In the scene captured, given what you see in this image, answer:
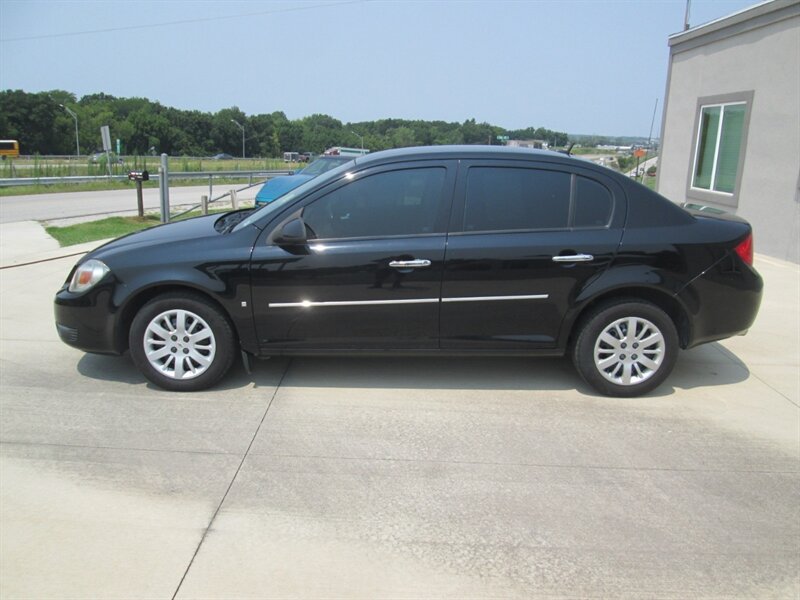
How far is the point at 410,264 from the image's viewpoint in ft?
15.5

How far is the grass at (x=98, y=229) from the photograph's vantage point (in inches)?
486

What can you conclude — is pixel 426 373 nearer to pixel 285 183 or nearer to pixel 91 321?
pixel 91 321

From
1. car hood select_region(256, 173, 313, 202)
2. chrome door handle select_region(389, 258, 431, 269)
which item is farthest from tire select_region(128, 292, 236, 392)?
car hood select_region(256, 173, 313, 202)

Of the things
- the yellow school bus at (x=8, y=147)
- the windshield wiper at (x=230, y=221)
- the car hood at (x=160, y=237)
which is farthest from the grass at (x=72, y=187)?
the yellow school bus at (x=8, y=147)

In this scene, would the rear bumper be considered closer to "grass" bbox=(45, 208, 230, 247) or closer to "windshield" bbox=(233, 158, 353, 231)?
"windshield" bbox=(233, 158, 353, 231)

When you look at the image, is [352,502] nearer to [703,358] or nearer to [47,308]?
[703,358]

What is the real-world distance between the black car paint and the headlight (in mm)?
54

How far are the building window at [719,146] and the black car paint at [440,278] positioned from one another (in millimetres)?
7662

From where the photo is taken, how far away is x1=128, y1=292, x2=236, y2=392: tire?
4809 millimetres

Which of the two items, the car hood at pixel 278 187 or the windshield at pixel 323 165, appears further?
the windshield at pixel 323 165

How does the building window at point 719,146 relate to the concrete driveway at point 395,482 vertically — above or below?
above

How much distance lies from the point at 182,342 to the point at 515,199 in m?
2.62

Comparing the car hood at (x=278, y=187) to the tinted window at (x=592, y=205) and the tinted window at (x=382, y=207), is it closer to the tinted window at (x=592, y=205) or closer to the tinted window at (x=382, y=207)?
the tinted window at (x=382, y=207)

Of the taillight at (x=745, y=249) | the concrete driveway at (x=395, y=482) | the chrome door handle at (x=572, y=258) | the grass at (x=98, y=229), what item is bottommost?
the concrete driveway at (x=395, y=482)
